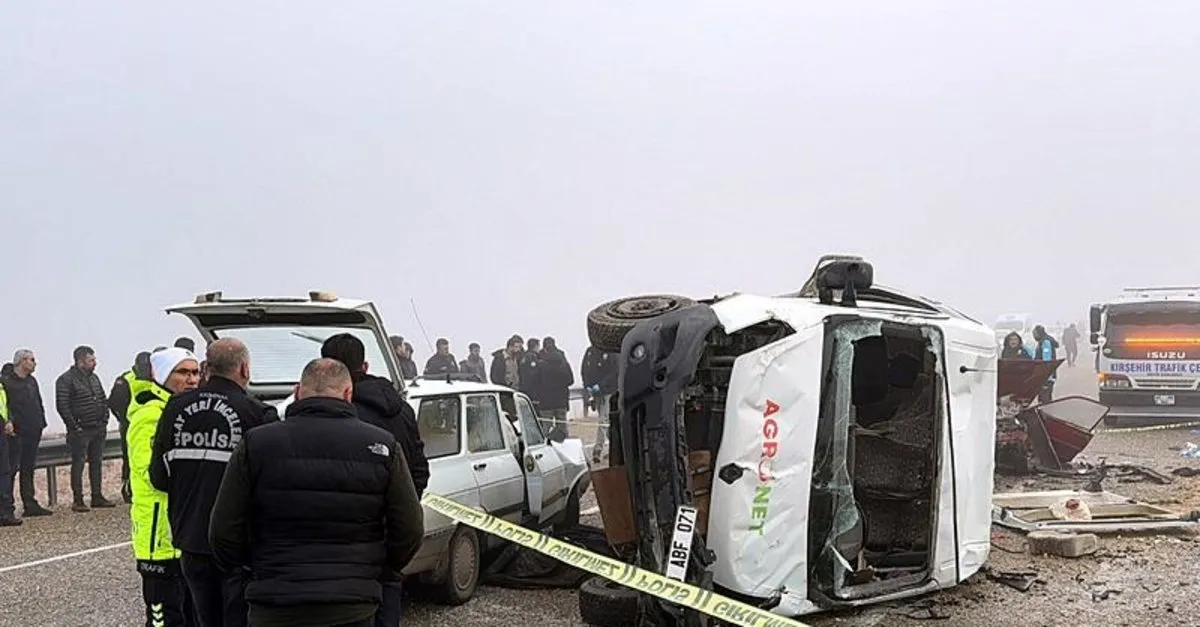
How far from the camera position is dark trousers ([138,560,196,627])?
15.7 ft

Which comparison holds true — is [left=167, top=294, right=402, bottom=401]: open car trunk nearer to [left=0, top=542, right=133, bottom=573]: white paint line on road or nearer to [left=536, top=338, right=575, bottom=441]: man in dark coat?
[left=0, top=542, right=133, bottom=573]: white paint line on road

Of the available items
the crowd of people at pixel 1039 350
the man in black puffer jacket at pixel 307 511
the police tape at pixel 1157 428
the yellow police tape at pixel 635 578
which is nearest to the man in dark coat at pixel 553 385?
the crowd of people at pixel 1039 350

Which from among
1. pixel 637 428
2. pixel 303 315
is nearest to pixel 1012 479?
pixel 637 428

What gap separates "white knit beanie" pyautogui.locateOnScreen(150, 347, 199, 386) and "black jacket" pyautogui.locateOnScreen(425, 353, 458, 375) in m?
10.5

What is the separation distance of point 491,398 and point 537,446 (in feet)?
2.92

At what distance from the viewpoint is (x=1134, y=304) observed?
18.4 m

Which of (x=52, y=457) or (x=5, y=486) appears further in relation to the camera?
(x=52, y=457)

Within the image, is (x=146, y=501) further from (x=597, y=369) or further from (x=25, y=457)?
(x=597, y=369)

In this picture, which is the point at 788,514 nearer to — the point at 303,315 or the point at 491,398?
the point at 491,398


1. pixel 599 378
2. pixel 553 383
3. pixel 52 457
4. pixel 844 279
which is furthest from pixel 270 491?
pixel 599 378

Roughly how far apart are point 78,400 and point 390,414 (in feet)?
25.2

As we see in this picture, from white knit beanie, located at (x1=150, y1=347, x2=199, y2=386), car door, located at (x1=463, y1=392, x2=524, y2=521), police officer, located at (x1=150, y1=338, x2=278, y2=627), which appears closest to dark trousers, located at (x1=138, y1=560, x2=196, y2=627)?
police officer, located at (x1=150, y1=338, x2=278, y2=627)

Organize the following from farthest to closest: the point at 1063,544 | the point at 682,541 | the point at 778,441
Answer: the point at 1063,544, the point at 778,441, the point at 682,541

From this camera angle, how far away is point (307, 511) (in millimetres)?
3363
